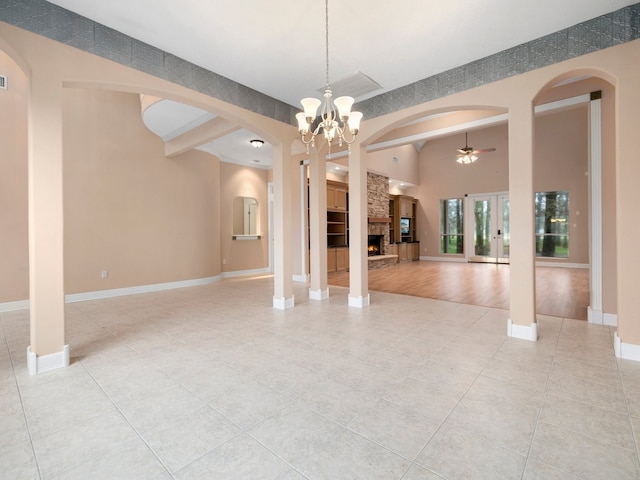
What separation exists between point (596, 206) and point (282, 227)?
4.10 metres

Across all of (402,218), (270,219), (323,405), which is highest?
(402,218)

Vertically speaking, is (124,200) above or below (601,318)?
above

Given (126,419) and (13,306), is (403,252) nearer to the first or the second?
(13,306)

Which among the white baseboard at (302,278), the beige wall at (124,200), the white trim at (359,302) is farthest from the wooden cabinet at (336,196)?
the white trim at (359,302)

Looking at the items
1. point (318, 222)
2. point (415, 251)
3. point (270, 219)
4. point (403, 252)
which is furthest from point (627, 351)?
point (415, 251)

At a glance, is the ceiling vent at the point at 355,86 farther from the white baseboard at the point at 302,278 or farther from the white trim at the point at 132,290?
the white trim at the point at 132,290

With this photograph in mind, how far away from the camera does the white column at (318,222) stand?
5277mm

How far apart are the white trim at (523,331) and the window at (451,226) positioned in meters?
9.18

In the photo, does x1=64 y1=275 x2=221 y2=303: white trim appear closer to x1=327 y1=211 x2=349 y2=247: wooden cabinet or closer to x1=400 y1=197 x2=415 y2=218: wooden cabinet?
x1=327 y1=211 x2=349 y2=247: wooden cabinet

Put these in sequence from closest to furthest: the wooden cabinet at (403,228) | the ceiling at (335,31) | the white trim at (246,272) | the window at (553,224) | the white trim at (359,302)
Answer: the ceiling at (335,31), the white trim at (359,302), the white trim at (246,272), the window at (553,224), the wooden cabinet at (403,228)

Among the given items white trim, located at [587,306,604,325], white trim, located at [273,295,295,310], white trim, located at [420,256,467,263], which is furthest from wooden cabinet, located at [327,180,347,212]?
white trim, located at [587,306,604,325]

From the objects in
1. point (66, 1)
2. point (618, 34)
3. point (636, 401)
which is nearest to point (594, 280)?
point (636, 401)

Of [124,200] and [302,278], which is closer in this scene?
[124,200]

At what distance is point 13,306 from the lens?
184 inches
